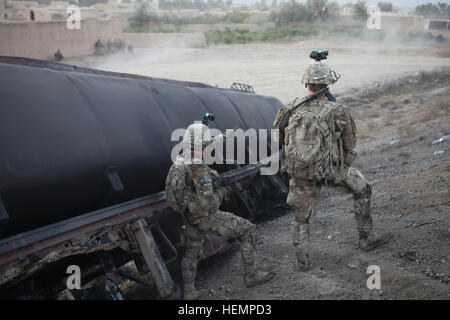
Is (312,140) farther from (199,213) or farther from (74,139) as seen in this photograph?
(74,139)

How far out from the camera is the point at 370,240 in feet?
15.6

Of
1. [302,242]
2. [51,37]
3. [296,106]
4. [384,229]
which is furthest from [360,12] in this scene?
[302,242]

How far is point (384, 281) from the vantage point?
404 cm

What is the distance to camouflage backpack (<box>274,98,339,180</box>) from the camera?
416 centimetres

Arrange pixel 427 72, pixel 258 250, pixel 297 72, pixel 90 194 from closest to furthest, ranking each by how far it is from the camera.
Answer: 1. pixel 90 194
2. pixel 258 250
3. pixel 427 72
4. pixel 297 72

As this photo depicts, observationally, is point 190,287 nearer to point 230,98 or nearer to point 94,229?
point 94,229

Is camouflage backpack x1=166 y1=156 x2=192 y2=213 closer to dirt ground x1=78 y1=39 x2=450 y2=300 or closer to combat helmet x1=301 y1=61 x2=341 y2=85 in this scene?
dirt ground x1=78 y1=39 x2=450 y2=300

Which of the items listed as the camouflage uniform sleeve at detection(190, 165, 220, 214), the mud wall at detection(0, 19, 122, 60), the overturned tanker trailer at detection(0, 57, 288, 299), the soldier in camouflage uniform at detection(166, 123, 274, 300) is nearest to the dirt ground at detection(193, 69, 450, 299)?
the soldier in camouflage uniform at detection(166, 123, 274, 300)

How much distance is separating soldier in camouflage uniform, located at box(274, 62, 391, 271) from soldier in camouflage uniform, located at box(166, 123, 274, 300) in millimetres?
512

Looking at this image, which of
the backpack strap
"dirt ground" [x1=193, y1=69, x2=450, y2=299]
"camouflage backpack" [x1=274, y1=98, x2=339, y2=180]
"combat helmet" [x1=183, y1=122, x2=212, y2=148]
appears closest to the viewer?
"combat helmet" [x1=183, y1=122, x2=212, y2=148]

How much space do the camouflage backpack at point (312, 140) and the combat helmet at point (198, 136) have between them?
880 millimetres

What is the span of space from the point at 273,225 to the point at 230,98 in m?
1.98

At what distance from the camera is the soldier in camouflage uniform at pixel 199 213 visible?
3.93 m
